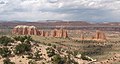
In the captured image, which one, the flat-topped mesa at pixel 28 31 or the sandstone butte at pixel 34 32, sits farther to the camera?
the sandstone butte at pixel 34 32

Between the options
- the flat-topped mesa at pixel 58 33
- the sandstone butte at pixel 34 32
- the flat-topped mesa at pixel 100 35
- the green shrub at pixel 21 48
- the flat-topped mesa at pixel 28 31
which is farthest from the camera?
the flat-topped mesa at pixel 58 33

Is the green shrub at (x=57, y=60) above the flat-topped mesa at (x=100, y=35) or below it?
above

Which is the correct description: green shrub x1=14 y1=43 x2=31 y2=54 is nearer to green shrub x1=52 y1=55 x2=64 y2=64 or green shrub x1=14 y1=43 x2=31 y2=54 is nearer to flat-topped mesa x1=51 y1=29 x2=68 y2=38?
green shrub x1=52 y1=55 x2=64 y2=64

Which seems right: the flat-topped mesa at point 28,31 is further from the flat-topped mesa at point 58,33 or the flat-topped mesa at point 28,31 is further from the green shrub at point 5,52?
the green shrub at point 5,52

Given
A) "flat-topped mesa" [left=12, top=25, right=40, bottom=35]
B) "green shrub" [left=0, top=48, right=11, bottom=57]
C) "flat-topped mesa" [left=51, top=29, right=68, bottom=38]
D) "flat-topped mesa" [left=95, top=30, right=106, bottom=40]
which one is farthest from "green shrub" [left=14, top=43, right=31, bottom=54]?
"flat-topped mesa" [left=51, top=29, right=68, bottom=38]

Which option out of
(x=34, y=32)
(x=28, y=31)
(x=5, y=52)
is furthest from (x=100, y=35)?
(x=5, y=52)

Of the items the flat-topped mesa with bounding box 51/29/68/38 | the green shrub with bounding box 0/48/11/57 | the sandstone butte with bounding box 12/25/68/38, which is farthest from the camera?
the flat-topped mesa with bounding box 51/29/68/38

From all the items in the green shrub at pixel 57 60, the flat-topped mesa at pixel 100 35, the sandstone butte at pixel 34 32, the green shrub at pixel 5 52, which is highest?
the green shrub at pixel 5 52

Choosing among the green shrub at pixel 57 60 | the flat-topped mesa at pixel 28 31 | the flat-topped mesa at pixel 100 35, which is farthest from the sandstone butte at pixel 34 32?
the green shrub at pixel 57 60

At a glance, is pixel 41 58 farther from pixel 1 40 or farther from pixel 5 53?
pixel 1 40

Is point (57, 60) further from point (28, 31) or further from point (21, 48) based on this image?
point (28, 31)

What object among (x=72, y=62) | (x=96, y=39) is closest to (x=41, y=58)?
(x=72, y=62)
